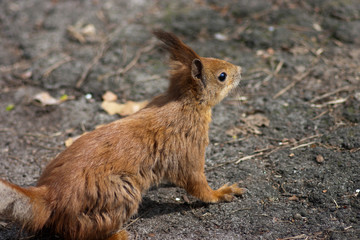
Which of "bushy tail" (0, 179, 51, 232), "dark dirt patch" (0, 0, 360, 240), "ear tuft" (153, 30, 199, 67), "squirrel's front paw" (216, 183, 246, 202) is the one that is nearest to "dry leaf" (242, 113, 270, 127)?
"dark dirt patch" (0, 0, 360, 240)

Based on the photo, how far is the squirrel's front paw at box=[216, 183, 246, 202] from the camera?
11.2ft

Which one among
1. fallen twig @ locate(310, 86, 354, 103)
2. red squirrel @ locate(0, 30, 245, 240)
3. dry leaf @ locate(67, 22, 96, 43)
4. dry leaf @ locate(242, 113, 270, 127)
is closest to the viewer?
red squirrel @ locate(0, 30, 245, 240)

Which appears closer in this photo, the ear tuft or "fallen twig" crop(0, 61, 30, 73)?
the ear tuft

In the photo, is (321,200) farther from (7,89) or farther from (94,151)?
(7,89)

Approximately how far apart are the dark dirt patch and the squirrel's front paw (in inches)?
3.3

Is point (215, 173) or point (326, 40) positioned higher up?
point (326, 40)

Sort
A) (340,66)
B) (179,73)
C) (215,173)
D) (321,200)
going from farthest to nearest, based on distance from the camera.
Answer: (340,66) → (215,173) → (179,73) → (321,200)

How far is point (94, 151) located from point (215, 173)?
136cm

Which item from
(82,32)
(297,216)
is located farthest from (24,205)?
(82,32)

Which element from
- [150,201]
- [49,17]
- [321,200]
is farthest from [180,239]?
[49,17]

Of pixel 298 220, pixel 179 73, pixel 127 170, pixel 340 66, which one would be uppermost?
pixel 179 73

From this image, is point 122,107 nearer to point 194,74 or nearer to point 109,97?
point 109,97

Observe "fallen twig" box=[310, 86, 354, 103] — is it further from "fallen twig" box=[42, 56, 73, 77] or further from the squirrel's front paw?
"fallen twig" box=[42, 56, 73, 77]

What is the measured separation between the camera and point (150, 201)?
354 cm
